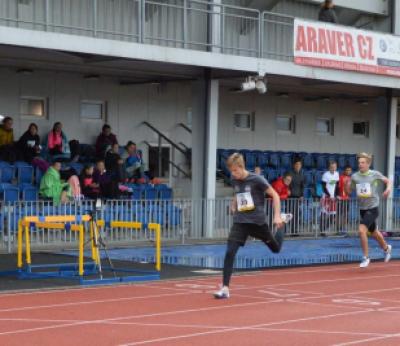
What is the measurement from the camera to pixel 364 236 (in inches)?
680

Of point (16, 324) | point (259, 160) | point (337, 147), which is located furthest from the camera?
point (337, 147)

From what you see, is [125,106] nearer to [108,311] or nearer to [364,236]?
[364,236]

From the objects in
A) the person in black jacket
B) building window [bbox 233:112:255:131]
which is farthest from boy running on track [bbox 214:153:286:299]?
building window [bbox 233:112:255:131]

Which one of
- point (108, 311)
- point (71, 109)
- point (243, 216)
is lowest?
point (108, 311)

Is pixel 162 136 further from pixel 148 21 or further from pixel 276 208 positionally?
pixel 276 208

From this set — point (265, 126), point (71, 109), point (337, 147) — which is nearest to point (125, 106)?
point (71, 109)

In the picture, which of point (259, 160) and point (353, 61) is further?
point (259, 160)

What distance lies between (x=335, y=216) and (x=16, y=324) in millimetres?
16338

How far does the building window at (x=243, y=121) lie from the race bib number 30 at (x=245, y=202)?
18.6 m

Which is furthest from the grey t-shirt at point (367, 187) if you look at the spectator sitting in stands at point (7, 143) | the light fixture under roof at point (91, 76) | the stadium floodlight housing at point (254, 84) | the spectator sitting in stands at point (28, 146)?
the light fixture under roof at point (91, 76)

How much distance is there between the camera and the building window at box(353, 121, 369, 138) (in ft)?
119

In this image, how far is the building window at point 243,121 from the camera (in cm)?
3161

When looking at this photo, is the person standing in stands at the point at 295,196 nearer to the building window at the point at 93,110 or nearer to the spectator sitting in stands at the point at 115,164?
the spectator sitting in stands at the point at 115,164

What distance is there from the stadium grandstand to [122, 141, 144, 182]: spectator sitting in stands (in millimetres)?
54
